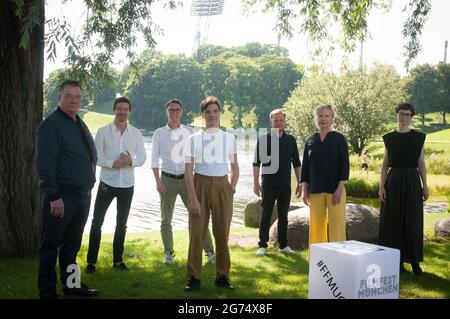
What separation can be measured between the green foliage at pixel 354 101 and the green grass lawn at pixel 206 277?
25.5m

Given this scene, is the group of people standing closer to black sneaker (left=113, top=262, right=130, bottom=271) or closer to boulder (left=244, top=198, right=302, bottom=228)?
black sneaker (left=113, top=262, right=130, bottom=271)

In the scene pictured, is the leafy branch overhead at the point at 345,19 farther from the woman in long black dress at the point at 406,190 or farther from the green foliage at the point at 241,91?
the green foliage at the point at 241,91

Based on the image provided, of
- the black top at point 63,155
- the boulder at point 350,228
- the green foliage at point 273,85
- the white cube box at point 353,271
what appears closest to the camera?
the white cube box at point 353,271

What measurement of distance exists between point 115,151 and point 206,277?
189 centimetres

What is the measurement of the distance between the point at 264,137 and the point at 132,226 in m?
5.98

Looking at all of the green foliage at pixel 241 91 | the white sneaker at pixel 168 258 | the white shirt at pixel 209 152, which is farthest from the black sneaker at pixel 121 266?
the green foliage at pixel 241 91

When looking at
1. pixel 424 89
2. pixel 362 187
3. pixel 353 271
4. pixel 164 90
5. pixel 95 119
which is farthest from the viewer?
pixel 95 119

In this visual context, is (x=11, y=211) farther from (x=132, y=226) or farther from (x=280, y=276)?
(x=132, y=226)

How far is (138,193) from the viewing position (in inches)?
791

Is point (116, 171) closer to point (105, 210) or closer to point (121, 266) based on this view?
point (105, 210)

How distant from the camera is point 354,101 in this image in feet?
114

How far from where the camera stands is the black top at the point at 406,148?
6.39 meters

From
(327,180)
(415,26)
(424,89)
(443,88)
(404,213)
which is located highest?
(443,88)

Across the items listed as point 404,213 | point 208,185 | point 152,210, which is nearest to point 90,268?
point 208,185
